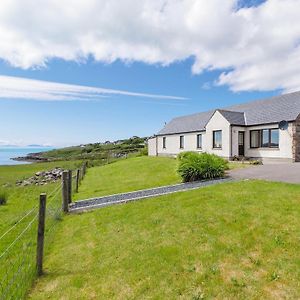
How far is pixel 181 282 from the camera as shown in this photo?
5.20 metres

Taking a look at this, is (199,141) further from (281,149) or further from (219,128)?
(281,149)

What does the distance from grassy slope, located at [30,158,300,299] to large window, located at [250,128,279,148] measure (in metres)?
13.7

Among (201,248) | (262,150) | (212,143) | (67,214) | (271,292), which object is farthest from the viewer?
(212,143)

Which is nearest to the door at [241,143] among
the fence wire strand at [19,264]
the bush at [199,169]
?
the bush at [199,169]

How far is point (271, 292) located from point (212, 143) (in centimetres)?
2291

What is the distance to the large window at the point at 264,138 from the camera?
22.4 m

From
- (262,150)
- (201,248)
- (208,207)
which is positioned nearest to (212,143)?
(262,150)

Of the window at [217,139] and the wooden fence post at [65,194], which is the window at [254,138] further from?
the wooden fence post at [65,194]

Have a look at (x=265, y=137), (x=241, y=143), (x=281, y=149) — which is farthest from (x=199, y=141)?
(x=281, y=149)

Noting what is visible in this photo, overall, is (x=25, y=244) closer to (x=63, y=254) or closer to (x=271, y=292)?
(x=63, y=254)

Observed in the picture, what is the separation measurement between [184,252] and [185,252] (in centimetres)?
2

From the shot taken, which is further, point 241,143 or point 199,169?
point 241,143

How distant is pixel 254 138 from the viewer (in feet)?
80.5

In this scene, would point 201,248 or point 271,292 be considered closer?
point 271,292
